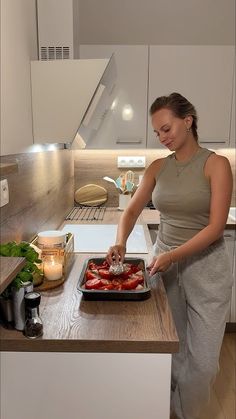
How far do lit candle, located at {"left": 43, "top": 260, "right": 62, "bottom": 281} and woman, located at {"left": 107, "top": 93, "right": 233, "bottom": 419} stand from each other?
0.63ft

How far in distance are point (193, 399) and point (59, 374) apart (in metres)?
0.81

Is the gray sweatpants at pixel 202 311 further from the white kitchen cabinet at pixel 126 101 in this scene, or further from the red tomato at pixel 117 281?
the white kitchen cabinet at pixel 126 101

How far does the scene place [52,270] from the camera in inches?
54.4

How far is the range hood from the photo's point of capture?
154 cm

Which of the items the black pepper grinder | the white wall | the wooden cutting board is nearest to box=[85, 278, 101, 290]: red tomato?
the black pepper grinder

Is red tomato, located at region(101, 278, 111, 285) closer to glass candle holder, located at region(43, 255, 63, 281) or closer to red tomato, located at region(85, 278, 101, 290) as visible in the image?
red tomato, located at region(85, 278, 101, 290)

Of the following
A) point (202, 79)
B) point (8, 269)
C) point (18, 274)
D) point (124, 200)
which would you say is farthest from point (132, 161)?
point (8, 269)

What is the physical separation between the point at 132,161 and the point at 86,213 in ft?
1.75

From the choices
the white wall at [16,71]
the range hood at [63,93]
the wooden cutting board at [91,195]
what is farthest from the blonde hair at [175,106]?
the wooden cutting board at [91,195]

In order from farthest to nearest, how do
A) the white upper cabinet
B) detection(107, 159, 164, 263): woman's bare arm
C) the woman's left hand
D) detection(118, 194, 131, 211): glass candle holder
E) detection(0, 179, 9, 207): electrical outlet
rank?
1. detection(118, 194, 131, 211): glass candle holder
2. the white upper cabinet
3. detection(107, 159, 164, 263): woman's bare arm
4. the woman's left hand
5. detection(0, 179, 9, 207): electrical outlet

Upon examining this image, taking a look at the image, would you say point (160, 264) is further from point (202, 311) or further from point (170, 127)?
point (170, 127)

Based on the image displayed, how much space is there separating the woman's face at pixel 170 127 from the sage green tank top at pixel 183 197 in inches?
3.9

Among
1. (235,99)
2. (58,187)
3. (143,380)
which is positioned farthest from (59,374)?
(235,99)

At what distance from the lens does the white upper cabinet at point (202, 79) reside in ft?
7.66
